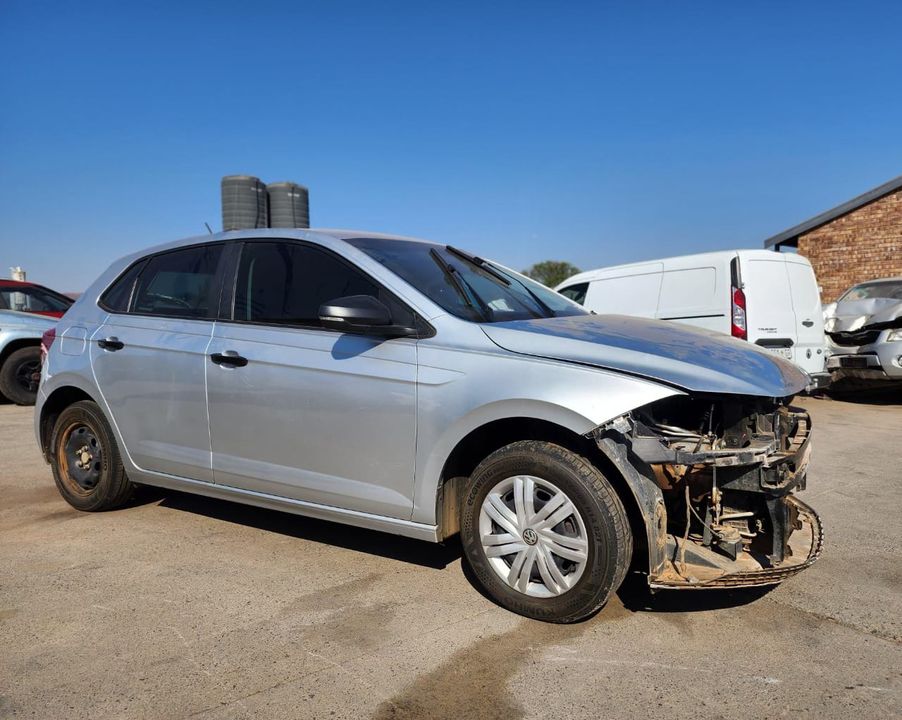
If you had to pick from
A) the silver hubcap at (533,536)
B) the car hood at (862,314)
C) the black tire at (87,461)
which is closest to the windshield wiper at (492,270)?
the silver hubcap at (533,536)

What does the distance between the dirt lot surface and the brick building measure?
558 inches

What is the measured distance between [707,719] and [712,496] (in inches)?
36.6

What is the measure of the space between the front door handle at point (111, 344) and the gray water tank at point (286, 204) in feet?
21.7

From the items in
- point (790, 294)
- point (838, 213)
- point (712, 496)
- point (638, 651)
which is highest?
point (838, 213)

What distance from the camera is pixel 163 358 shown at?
4.04 metres

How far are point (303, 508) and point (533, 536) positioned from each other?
4.21 feet

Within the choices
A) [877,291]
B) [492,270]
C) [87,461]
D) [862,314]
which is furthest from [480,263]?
[877,291]

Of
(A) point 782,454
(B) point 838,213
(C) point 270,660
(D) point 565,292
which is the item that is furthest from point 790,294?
(B) point 838,213

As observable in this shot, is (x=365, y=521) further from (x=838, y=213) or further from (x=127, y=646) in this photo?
(x=838, y=213)

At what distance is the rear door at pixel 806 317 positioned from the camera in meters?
8.77

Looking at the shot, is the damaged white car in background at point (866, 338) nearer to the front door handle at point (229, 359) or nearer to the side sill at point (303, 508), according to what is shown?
the side sill at point (303, 508)

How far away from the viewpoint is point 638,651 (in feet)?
9.20

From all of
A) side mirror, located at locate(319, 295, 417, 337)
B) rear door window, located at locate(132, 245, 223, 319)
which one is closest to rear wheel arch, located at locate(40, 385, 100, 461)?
rear door window, located at locate(132, 245, 223, 319)

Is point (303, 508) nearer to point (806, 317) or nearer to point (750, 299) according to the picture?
point (750, 299)
